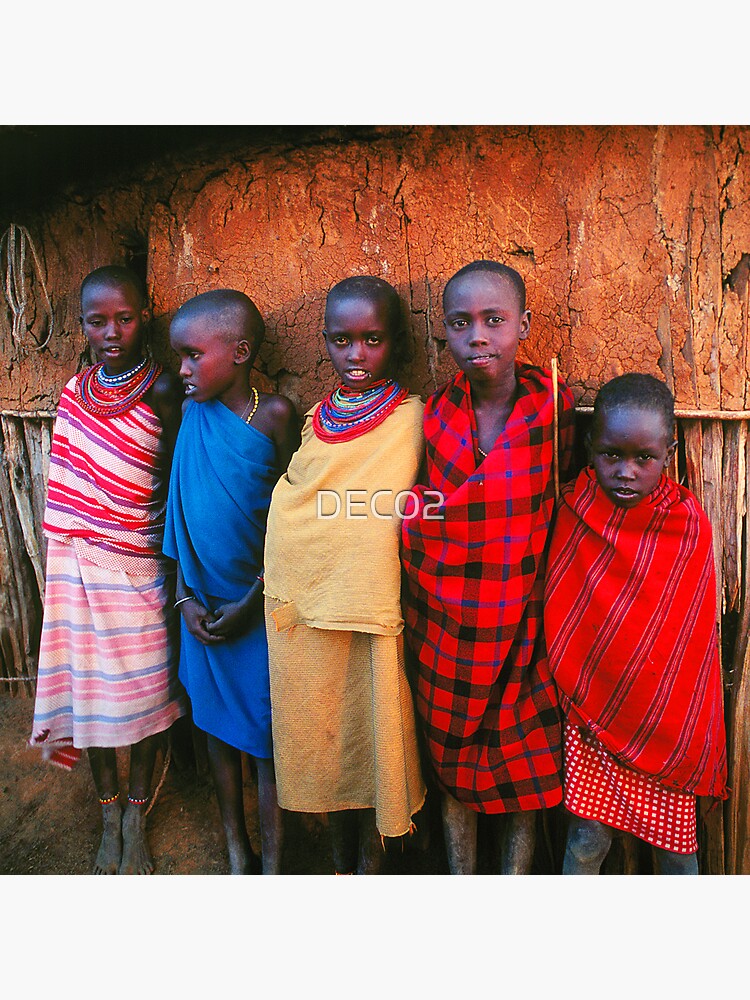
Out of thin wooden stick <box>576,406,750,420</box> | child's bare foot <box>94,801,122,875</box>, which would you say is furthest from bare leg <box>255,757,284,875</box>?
thin wooden stick <box>576,406,750,420</box>

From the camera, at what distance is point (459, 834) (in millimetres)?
1956

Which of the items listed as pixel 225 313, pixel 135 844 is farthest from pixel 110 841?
pixel 225 313

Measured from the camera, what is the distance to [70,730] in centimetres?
219

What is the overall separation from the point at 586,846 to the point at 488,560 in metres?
0.82

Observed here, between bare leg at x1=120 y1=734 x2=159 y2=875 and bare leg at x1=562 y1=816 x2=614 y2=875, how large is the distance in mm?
1274

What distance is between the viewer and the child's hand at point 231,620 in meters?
1.99

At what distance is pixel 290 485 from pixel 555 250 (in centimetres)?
98

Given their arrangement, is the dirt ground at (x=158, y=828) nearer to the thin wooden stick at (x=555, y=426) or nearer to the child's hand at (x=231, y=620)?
the child's hand at (x=231, y=620)

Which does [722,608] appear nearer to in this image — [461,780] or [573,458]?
[573,458]

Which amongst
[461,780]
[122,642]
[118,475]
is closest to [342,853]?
[461,780]

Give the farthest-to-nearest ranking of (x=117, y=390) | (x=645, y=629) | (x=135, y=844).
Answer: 1. (x=135, y=844)
2. (x=117, y=390)
3. (x=645, y=629)

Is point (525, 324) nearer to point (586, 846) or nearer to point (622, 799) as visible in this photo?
point (622, 799)

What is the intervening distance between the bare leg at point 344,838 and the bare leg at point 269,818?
16cm

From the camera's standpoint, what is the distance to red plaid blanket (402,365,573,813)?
1.75 metres
